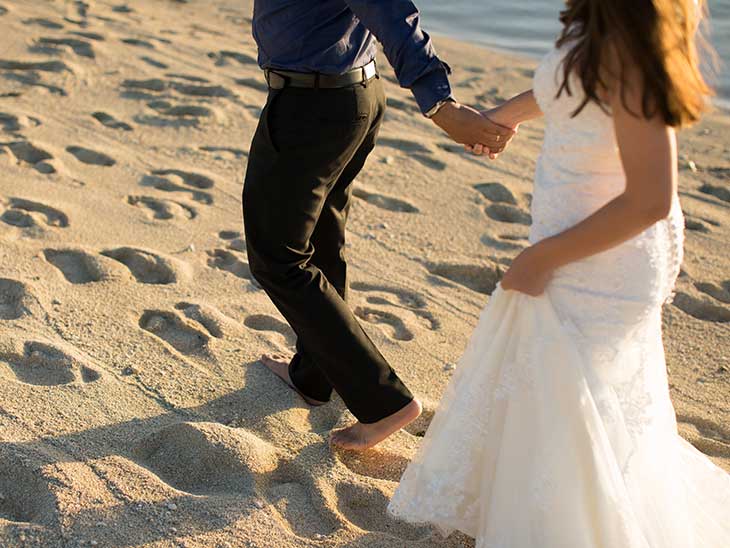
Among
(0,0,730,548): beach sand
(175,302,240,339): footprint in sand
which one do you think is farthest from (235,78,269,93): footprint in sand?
(175,302,240,339): footprint in sand

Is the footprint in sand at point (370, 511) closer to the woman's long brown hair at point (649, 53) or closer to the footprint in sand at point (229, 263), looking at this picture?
the woman's long brown hair at point (649, 53)

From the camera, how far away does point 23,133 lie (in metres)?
5.44

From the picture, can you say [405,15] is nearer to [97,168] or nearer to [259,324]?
[259,324]

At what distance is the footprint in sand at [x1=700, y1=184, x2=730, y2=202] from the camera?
18.6ft

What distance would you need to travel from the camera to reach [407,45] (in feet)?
8.97

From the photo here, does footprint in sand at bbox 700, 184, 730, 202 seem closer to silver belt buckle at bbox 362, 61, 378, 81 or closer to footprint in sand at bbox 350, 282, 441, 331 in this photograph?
footprint in sand at bbox 350, 282, 441, 331

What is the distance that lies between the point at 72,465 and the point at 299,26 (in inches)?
53.6

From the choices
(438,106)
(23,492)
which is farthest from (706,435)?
(23,492)

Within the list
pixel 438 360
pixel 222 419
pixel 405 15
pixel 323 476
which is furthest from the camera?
pixel 438 360

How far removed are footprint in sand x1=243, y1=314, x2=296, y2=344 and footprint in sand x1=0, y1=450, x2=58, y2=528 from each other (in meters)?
1.20

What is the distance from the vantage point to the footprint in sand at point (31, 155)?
5.06 m

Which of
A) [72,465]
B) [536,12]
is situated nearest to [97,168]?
[72,465]

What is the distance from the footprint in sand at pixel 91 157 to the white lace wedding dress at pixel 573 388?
10.8 feet

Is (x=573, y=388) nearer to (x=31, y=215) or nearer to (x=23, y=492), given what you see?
(x=23, y=492)
